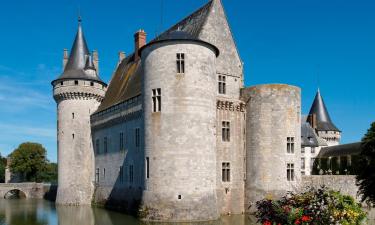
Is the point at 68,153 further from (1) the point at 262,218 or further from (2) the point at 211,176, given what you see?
(1) the point at 262,218

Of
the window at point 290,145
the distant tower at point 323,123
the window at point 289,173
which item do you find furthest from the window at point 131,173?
the distant tower at point 323,123

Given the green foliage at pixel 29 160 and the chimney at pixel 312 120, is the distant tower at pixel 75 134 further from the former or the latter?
the chimney at pixel 312 120

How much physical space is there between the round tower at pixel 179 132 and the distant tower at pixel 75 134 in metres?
12.1

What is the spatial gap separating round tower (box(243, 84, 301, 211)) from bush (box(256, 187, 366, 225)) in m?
15.6

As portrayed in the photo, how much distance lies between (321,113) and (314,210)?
47.7 meters

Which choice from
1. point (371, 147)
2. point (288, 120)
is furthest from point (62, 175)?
point (371, 147)

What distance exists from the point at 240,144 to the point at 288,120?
2988mm

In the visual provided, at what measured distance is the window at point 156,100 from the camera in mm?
21312

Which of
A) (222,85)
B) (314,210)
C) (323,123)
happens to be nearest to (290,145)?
(222,85)

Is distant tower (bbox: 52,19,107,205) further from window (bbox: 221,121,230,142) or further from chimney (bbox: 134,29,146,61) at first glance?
window (bbox: 221,121,230,142)

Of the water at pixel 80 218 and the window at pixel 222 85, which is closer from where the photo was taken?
the water at pixel 80 218

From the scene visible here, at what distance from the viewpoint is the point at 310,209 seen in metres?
8.02

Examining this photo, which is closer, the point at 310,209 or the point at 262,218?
the point at 310,209

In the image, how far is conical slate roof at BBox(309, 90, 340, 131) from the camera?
52.7 m
